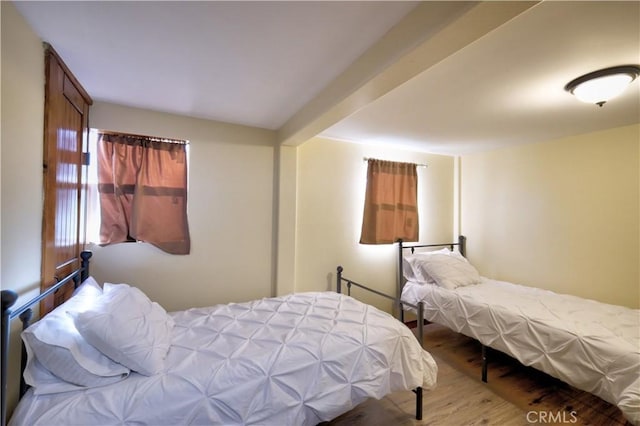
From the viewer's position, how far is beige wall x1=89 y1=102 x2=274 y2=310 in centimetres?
229

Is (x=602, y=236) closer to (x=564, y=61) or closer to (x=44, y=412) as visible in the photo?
(x=564, y=61)

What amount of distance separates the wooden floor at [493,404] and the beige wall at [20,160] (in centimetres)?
195

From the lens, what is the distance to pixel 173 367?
4.52 ft

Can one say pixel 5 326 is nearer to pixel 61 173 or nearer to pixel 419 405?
pixel 61 173

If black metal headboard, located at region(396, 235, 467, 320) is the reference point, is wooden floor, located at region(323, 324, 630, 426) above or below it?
below

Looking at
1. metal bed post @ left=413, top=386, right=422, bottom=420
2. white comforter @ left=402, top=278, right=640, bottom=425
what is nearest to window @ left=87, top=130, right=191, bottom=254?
metal bed post @ left=413, top=386, right=422, bottom=420

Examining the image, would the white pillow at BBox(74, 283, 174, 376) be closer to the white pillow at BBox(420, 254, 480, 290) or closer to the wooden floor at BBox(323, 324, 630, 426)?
the wooden floor at BBox(323, 324, 630, 426)

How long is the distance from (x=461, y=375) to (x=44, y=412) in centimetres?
279

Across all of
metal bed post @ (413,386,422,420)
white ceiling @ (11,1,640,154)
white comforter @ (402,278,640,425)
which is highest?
white ceiling @ (11,1,640,154)

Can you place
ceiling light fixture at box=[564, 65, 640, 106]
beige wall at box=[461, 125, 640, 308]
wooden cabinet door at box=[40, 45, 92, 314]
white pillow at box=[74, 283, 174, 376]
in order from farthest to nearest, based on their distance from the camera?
beige wall at box=[461, 125, 640, 308] < ceiling light fixture at box=[564, 65, 640, 106] < wooden cabinet door at box=[40, 45, 92, 314] < white pillow at box=[74, 283, 174, 376]

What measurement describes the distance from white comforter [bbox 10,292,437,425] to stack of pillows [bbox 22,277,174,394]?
0.17 ft

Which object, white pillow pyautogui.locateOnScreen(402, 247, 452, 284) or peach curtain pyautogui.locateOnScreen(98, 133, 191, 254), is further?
white pillow pyautogui.locateOnScreen(402, 247, 452, 284)

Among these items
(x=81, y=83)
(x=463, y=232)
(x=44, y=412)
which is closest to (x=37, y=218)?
(x=44, y=412)

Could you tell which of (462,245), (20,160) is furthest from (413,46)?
(462,245)
